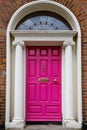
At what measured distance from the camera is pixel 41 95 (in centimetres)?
596

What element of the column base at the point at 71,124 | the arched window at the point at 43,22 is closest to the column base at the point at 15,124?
the column base at the point at 71,124

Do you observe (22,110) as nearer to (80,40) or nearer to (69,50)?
(69,50)

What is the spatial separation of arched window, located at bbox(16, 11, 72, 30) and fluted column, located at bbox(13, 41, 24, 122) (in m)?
0.60

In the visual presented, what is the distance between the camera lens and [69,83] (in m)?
5.65

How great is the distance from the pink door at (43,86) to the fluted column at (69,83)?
34 centimetres

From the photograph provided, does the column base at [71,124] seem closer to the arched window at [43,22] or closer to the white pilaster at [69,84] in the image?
the white pilaster at [69,84]

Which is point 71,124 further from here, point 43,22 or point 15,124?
point 43,22

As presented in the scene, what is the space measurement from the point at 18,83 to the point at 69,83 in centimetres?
129

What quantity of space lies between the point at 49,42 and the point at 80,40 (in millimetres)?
807

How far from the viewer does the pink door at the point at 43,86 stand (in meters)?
5.94

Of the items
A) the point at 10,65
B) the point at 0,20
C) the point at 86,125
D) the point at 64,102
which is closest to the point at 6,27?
the point at 0,20

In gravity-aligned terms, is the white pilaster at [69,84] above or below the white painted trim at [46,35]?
below

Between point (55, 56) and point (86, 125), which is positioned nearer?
point (86, 125)

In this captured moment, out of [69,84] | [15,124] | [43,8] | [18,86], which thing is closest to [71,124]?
[69,84]
